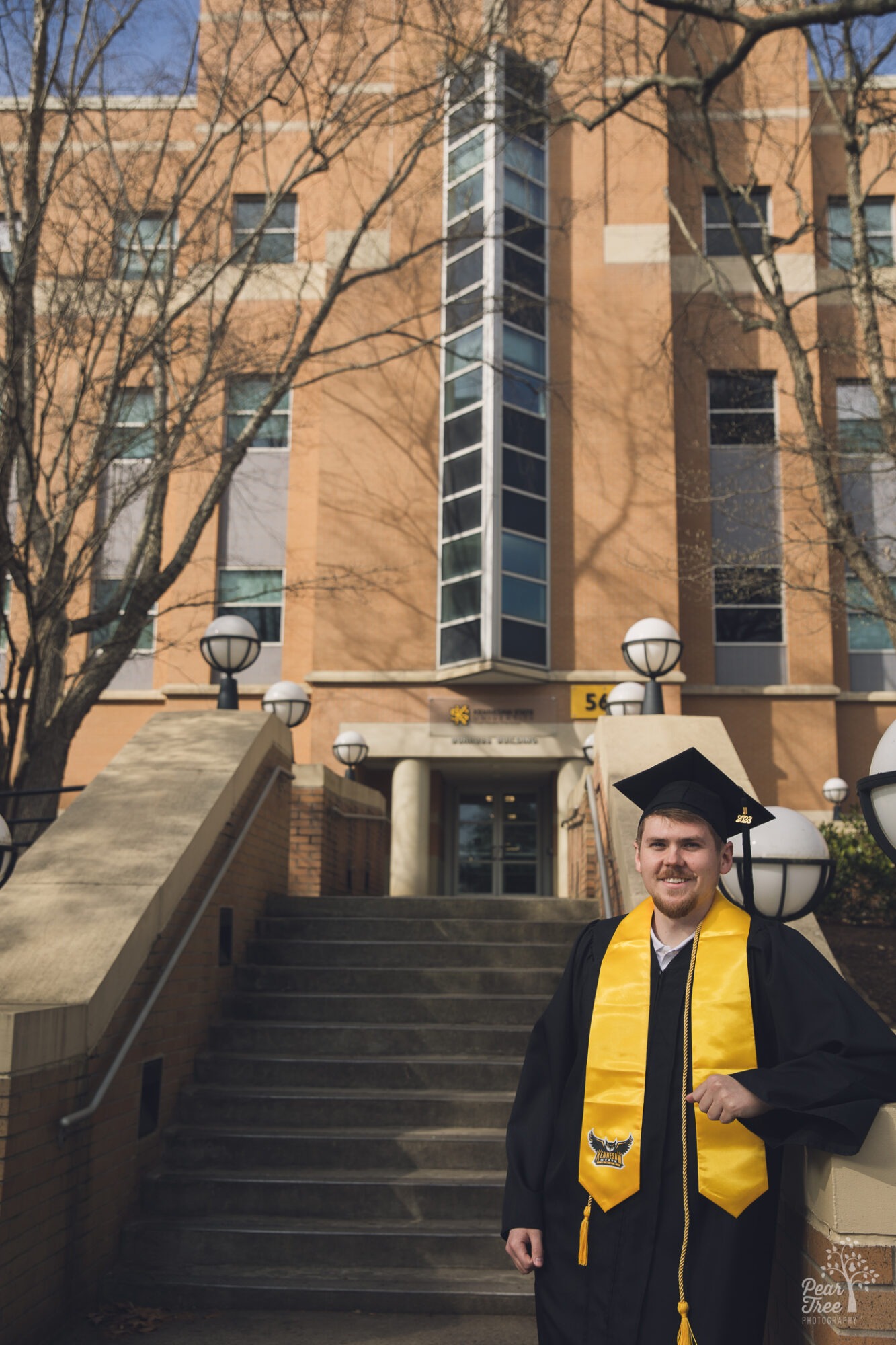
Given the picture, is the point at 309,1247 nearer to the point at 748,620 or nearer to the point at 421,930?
the point at 421,930

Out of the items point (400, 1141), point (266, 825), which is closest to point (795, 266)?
point (266, 825)

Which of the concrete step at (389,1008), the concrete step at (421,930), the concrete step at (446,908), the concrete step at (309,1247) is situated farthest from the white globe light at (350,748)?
the concrete step at (309,1247)

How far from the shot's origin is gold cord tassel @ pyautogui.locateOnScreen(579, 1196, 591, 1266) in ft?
8.99

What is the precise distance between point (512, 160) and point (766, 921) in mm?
20741

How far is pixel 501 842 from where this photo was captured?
22.4 meters

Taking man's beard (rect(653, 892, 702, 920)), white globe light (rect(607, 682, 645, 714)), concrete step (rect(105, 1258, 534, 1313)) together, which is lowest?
concrete step (rect(105, 1258, 534, 1313))

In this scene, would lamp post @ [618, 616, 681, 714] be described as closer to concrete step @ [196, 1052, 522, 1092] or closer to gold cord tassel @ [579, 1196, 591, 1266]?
concrete step @ [196, 1052, 522, 1092]

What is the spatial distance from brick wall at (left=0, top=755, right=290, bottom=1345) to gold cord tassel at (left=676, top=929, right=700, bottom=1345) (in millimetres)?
2511

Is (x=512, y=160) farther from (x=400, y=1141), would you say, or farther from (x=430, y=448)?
(x=400, y=1141)

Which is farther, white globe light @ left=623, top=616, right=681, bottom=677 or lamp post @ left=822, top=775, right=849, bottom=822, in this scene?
lamp post @ left=822, top=775, right=849, bottom=822

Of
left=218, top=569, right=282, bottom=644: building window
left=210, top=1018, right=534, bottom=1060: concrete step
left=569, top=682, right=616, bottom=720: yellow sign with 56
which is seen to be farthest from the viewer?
left=218, top=569, right=282, bottom=644: building window

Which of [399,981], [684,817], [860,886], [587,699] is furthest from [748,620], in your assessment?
[684,817]

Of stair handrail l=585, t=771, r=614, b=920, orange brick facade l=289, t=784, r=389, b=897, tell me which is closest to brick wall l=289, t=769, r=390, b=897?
orange brick facade l=289, t=784, r=389, b=897

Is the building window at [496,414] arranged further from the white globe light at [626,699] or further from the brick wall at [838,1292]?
the brick wall at [838,1292]
